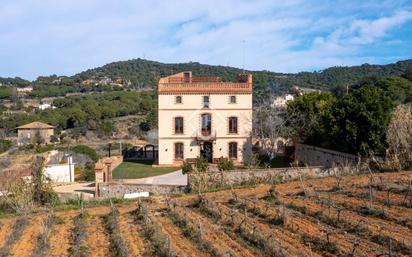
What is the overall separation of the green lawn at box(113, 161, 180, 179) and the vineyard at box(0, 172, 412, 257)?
10.9m

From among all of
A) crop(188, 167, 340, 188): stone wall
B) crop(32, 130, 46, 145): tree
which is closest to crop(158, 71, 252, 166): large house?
crop(188, 167, 340, 188): stone wall

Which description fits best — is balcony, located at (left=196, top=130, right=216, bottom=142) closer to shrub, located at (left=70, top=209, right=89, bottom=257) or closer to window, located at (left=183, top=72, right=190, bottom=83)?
window, located at (left=183, top=72, right=190, bottom=83)

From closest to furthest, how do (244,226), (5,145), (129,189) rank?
1. (244,226)
2. (129,189)
3. (5,145)

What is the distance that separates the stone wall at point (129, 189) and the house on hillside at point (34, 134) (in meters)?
33.4

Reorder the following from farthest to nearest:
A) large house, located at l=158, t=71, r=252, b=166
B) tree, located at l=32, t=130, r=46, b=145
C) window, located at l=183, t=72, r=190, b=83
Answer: tree, located at l=32, t=130, r=46, b=145 < window, located at l=183, t=72, r=190, b=83 < large house, located at l=158, t=71, r=252, b=166

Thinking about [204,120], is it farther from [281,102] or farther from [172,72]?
[172,72]

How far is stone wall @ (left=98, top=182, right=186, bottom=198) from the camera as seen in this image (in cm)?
2031

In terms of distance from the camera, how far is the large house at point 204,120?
108 feet

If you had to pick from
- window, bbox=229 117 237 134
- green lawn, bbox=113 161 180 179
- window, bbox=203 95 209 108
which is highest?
window, bbox=203 95 209 108

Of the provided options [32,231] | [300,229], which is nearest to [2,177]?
[32,231]

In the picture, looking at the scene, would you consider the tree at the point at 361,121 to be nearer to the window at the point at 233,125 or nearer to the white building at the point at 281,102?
the window at the point at 233,125

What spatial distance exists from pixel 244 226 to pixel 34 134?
153ft

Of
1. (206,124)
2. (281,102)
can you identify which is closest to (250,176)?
(206,124)

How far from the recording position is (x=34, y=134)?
5347 centimetres
